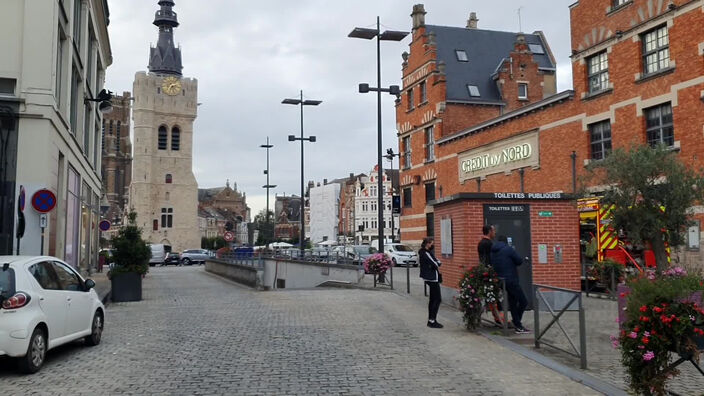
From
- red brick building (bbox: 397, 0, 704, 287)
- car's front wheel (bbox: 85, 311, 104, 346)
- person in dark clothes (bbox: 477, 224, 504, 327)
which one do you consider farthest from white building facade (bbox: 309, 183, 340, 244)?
car's front wheel (bbox: 85, 311, 104, 346)

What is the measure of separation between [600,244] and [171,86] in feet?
269

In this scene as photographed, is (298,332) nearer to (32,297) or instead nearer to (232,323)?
(232,323)

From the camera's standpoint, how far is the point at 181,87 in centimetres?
9062

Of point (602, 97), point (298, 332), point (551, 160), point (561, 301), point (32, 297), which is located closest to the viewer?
point (32, 297)

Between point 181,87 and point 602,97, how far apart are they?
77379mm

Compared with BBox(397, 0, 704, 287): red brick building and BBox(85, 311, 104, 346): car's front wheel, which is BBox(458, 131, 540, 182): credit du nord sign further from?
BBox(85, 311, 104, 346): car's front wheel

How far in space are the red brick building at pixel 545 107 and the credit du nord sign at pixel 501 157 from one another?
54mm

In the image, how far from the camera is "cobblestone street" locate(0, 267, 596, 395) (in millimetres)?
6508

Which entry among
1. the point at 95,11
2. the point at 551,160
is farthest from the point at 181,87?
the point at 551,160

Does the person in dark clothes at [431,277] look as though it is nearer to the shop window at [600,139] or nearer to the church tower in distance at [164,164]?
the shop window at [600,139]

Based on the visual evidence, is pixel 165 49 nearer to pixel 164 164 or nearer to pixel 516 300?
pixel 164 164

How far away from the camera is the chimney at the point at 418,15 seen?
4022 cm

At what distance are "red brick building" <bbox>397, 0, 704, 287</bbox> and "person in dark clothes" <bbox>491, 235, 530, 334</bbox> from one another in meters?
2.20

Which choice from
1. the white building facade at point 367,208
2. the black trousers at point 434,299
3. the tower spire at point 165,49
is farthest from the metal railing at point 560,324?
the tower spire at point 165,49
